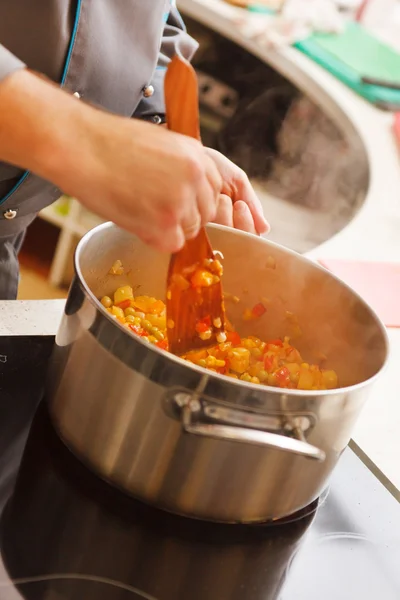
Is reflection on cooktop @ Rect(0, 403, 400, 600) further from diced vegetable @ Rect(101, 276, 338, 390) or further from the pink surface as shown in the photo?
the pink surface

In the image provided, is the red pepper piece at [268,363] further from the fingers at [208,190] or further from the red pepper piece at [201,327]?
the fingers at [208,190]

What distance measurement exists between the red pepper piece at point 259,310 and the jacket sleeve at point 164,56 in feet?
1.20

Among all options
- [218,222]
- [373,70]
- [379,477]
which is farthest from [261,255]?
[373,70]

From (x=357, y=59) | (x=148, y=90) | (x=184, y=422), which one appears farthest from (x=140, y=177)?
(x=357, y=59)

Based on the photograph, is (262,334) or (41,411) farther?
(262,334)

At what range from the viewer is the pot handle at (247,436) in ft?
2.02

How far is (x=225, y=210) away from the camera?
0.97 metres

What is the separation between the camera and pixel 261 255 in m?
0.92

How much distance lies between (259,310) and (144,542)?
1.25ft

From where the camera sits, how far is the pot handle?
0.62 meters

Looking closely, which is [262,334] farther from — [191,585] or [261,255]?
[191,585]

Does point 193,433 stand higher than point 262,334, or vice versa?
point 193,433

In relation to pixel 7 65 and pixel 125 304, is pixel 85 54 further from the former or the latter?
pixel 7 65

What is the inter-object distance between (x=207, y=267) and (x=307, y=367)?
0.64 feet
